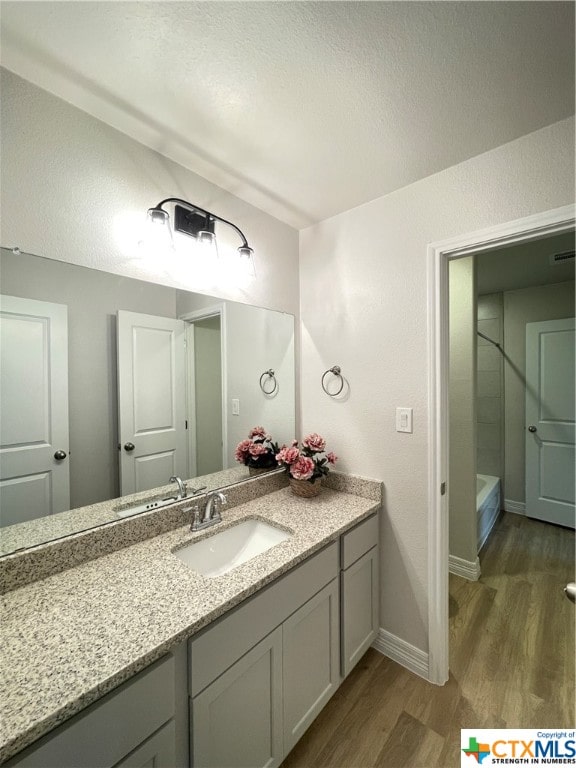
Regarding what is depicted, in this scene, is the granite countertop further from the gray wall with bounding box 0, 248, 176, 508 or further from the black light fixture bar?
the black light fixture bar

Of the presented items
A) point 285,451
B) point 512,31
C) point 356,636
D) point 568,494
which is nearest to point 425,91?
point 512,31

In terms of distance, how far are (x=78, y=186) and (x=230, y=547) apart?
1522mm

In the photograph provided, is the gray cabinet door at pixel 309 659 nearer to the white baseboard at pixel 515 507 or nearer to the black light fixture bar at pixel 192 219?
→ the black light fixture bar at pixel 192 219

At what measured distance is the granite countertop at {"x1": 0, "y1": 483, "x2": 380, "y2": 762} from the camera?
2.14 ft

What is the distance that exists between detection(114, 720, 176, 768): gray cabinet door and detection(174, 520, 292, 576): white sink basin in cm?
48

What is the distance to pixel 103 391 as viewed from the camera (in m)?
1.24

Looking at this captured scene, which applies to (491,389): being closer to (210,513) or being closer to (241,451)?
(241,451)

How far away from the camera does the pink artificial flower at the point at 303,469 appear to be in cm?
168

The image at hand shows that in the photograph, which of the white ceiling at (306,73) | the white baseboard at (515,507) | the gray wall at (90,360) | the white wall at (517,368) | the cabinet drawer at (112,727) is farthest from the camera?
the white baseboard at (515,507)

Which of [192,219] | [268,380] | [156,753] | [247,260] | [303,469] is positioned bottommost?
[156,753]

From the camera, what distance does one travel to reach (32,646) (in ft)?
2.53

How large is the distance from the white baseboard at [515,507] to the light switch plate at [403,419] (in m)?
2.74

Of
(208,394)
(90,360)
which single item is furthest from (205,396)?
(90,360)

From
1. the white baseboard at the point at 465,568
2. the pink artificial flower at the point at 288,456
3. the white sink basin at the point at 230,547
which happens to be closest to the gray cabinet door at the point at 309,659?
the white sink basin at the point at 230,547
